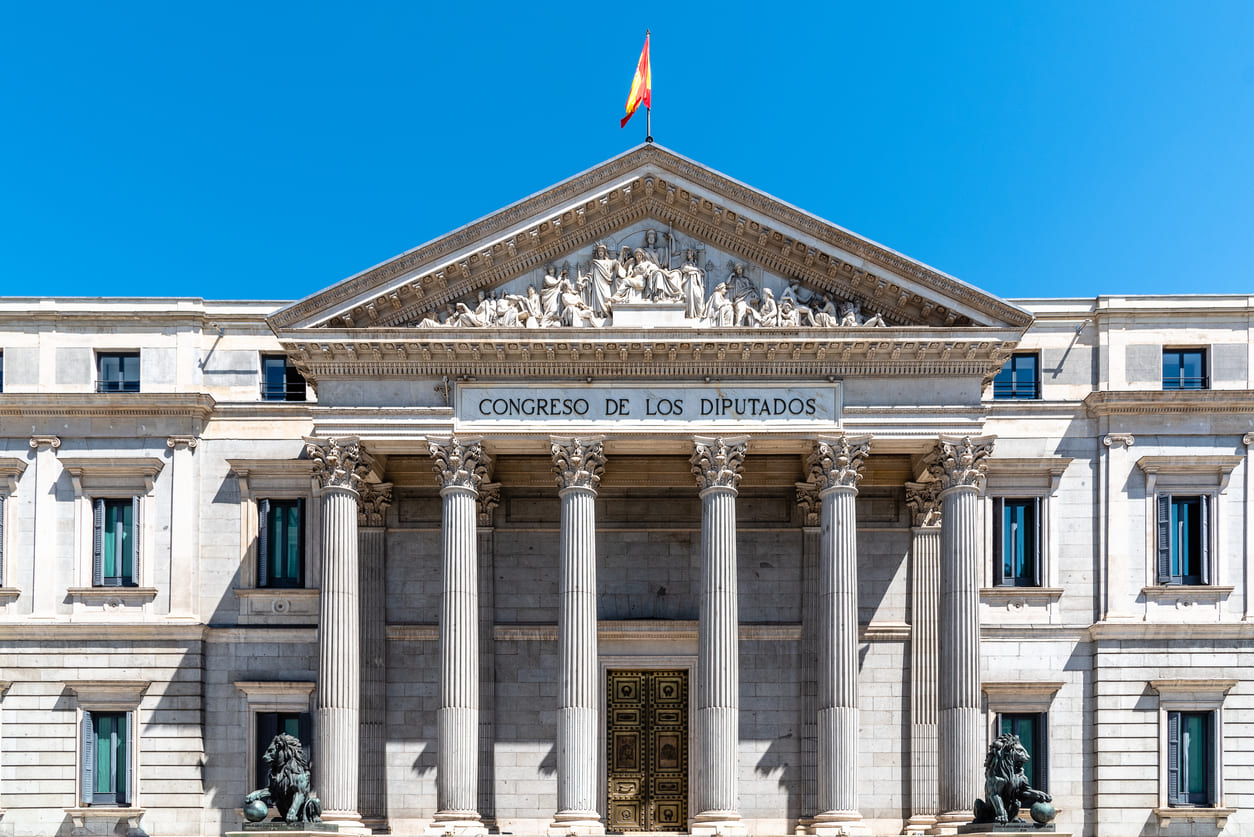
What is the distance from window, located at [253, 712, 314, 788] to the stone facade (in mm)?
105

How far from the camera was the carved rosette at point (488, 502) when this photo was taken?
50981mm

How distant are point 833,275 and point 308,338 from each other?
14618mm

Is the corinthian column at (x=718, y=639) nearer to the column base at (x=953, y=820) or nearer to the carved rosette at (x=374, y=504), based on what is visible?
the column base at (x=953, y=820)

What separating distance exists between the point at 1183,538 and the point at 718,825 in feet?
58.5

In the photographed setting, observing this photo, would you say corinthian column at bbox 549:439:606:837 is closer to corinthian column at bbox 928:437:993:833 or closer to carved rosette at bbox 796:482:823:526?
carved rosette at bbox 796:482:823:526

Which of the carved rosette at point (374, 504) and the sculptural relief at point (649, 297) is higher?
the sculptural relief at point (649, 297)

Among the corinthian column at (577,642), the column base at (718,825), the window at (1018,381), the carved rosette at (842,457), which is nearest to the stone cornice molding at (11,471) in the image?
the corinthian column at (577,642)

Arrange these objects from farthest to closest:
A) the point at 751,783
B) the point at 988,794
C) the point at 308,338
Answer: the point at 751,783 → the point at 308,338 → the point at 988,794

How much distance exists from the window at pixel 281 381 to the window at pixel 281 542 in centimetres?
336

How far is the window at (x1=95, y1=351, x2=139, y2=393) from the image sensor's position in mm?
53156

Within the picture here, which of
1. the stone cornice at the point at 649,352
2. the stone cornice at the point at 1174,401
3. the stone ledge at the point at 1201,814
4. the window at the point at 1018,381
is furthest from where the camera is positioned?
the window at the point at 1018,381

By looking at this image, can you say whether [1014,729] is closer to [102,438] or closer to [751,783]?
[751,783]

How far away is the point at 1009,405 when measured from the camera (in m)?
52.2

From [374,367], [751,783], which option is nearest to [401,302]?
[374,367]
